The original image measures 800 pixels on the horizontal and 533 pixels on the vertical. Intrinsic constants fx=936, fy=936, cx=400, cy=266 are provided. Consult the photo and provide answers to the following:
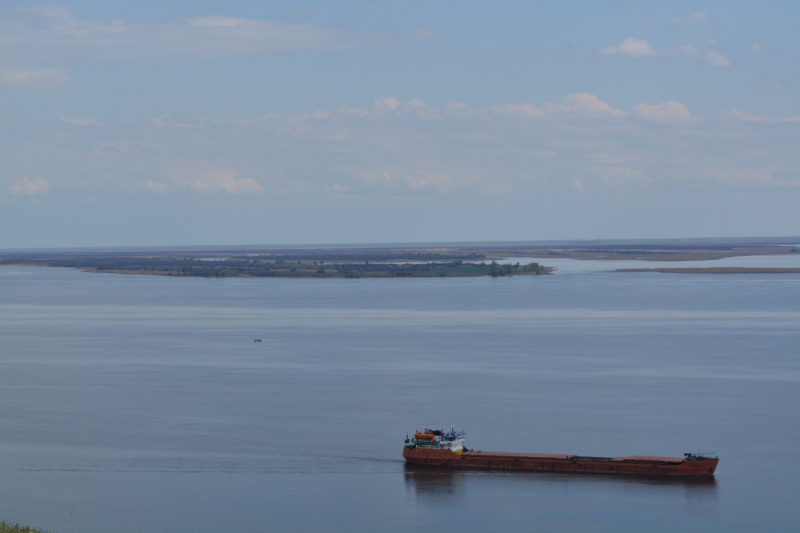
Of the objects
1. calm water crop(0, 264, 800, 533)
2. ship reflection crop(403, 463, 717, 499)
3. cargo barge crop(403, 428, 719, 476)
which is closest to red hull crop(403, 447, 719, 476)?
cargo barge crop(403, 428, 719, 476)

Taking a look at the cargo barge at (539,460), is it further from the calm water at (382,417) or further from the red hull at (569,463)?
the calm water at (382,417)

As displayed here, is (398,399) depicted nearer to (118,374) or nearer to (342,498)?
(342,498)

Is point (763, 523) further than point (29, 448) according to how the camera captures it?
No

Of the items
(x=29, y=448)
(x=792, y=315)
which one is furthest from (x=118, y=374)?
(x=792, y=315)

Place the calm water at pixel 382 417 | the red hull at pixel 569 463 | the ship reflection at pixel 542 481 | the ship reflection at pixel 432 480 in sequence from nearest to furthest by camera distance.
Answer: the calm water at pixel 382 417 → the ship reflection at pixel 542 481 → the ship reflection at pixel 432 480 → the red hull at pixel 569 463

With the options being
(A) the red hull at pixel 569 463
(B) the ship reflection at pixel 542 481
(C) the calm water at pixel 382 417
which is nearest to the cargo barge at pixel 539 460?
(A) the red hull at pixel 569 463

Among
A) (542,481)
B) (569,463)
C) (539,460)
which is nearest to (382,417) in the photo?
(539,460)

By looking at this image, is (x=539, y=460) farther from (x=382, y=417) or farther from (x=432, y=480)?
(x=382, y=417)
